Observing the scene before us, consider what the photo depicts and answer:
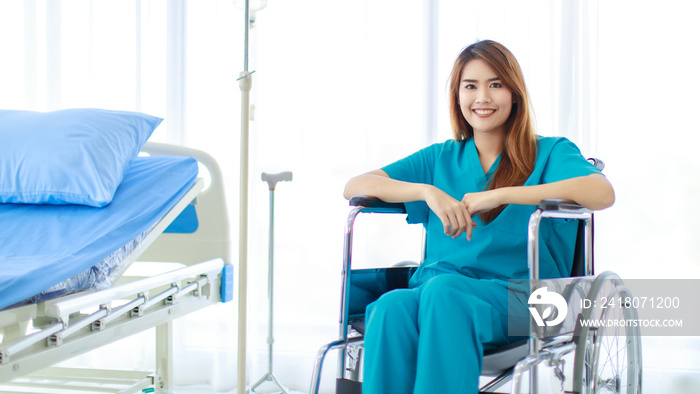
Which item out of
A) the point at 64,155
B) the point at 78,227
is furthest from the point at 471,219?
the point at 64,155

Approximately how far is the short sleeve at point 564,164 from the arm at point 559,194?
0.05 metres

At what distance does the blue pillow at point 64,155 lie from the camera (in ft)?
4.77

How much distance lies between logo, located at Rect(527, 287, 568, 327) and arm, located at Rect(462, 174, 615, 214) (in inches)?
8.2

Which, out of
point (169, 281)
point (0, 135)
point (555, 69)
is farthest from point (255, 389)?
point (555, 69)

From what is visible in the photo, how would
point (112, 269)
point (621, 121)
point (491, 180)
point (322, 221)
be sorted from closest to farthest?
point (112, 269) < point (491, 180) < point (621, 121) < point (322, 221)

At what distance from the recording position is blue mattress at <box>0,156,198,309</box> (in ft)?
3.32

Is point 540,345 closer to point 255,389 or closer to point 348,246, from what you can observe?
point 348,246

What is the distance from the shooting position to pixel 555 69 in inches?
89.0

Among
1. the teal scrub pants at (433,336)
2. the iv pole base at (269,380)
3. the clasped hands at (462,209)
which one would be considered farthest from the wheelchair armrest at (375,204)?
the iv pole base at (269,380)

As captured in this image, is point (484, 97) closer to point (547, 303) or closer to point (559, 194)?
point (559, 194)

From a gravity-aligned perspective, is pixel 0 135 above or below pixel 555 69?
below

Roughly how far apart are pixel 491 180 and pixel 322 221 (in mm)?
1042

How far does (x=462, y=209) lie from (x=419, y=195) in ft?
0.41

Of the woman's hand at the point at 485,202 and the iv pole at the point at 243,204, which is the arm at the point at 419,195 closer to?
the woman's hand at the point at 485,202
